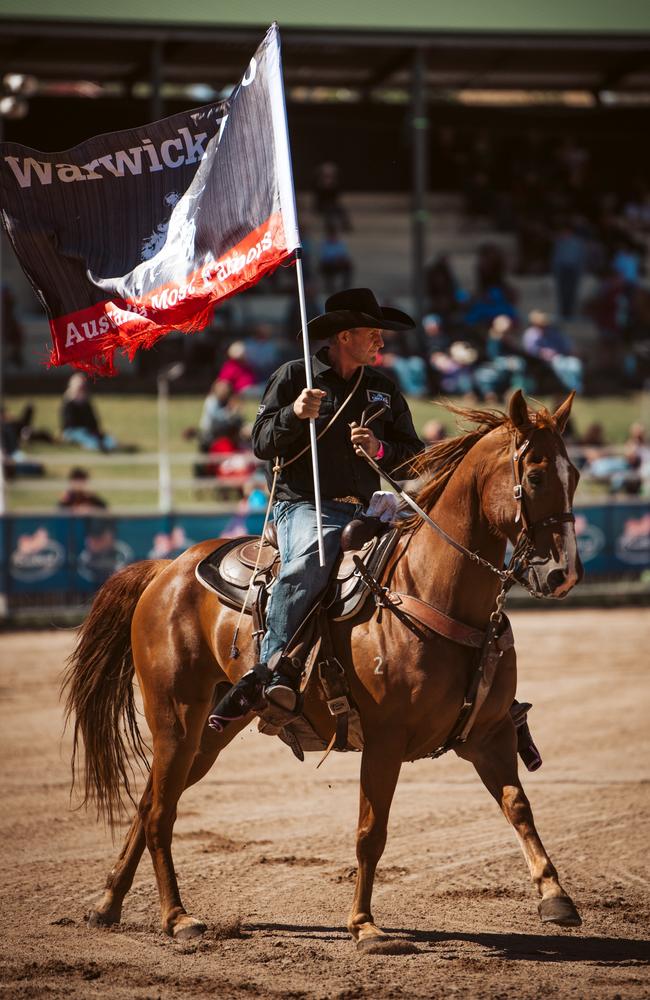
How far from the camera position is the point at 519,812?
210 inches

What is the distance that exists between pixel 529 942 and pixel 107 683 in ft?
8.01

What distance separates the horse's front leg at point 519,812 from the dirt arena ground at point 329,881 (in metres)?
0.21

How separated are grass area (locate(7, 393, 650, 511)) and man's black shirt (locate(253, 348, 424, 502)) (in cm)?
975

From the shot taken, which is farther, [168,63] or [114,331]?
[168,63]

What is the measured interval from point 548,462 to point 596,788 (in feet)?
12.2

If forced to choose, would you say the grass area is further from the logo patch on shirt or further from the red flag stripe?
the logo patch on shirt

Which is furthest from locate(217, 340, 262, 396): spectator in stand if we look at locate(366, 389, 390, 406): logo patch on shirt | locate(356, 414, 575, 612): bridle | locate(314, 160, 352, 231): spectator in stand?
locate(356, 414, 575, 612): bridle

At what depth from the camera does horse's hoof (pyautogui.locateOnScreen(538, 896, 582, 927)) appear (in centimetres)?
513

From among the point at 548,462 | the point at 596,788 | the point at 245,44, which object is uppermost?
the point at 245,44

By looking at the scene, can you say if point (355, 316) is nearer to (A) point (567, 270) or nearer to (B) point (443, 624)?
(B) point (443, 624)

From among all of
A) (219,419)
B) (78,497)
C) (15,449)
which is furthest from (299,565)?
(15,449)

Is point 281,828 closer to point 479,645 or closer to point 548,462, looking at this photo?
point 479,645

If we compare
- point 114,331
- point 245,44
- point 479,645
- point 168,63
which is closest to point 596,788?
point 479,645

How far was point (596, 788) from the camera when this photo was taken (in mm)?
8055
